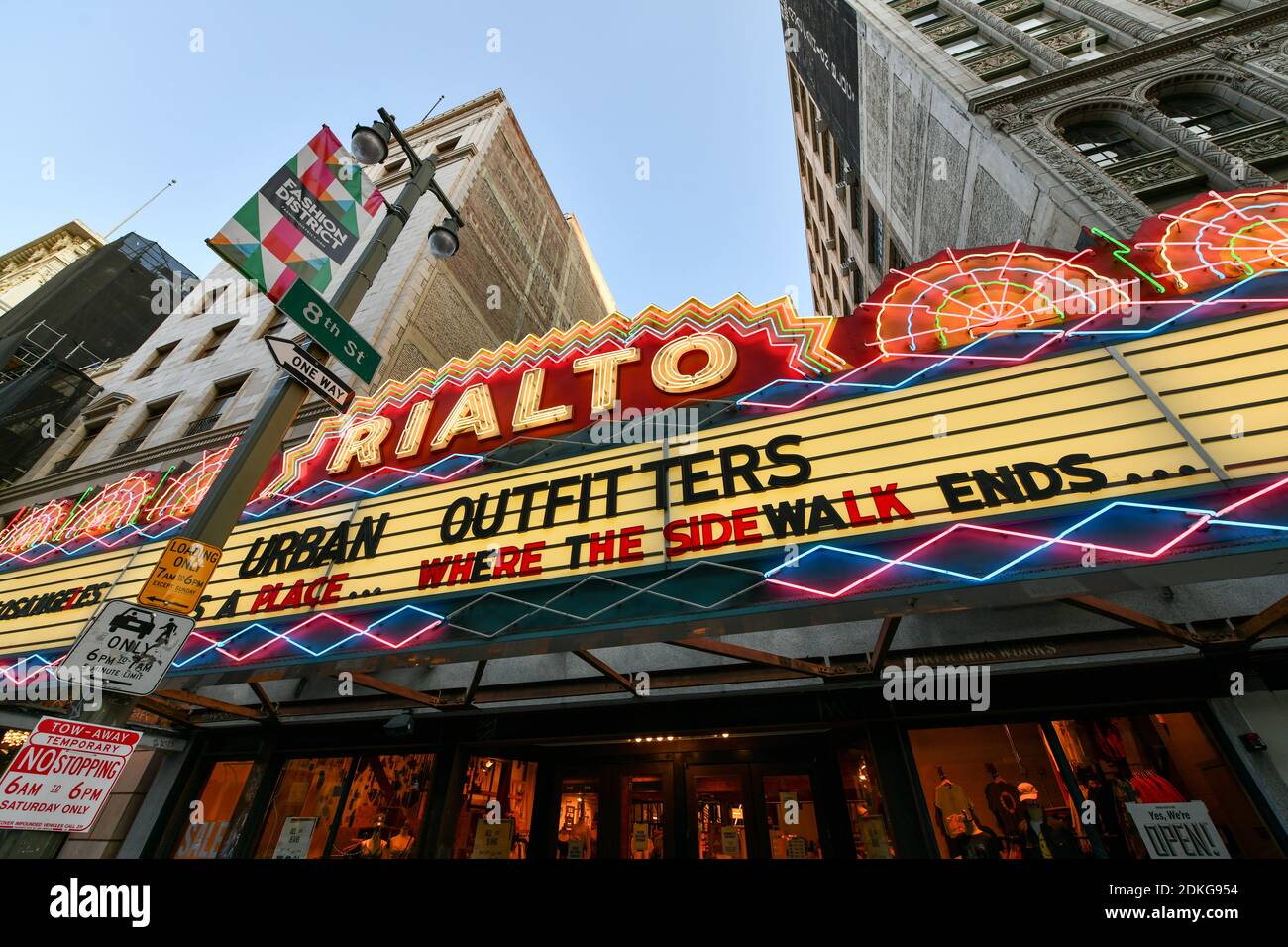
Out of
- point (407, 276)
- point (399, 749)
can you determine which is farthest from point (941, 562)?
point (407, 276)

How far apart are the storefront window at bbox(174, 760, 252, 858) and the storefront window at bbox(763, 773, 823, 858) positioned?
327 inches

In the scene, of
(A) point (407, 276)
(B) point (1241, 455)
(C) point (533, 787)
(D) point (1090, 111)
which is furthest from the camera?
(A) point (407, 276)

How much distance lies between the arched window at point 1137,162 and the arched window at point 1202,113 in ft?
2.82

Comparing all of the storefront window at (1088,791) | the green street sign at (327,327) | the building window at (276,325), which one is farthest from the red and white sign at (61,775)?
the building window at (276,325)

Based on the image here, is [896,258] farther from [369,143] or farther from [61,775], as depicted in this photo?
[61,775]

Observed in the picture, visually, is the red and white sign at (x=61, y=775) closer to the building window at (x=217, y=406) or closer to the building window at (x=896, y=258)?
the building window at (x=217, y=406)

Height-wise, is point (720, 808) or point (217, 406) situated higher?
point (217, 406)

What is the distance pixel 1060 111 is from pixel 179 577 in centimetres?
2005

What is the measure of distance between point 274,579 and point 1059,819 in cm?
1021

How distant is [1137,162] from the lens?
1220cm

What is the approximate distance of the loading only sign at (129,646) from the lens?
379 centimetres

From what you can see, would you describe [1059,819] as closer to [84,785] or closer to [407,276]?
[84,785]

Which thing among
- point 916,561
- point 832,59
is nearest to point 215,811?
point 916,561
